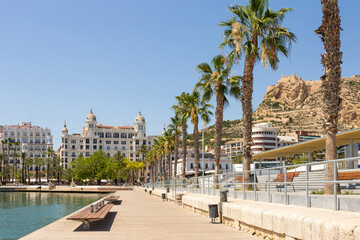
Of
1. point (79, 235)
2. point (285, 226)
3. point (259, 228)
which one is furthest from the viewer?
point (79, 235)

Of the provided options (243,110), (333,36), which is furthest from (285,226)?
(243,110)

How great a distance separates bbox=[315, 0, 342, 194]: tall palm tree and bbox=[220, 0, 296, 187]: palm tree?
6420mm

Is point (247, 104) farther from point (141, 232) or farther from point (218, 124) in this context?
point (141, 232)

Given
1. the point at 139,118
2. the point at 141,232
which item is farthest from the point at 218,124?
the point at 139,118

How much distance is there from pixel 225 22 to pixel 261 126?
17681cm

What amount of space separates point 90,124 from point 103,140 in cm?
885

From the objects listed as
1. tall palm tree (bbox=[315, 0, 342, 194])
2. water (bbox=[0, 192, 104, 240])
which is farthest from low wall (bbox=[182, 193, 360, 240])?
water (bbox=[0, 192, 104, 240])

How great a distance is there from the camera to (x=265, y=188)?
13.6 metres

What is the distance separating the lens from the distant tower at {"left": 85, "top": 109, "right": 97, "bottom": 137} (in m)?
185

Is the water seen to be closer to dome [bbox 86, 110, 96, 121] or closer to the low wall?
the low wall

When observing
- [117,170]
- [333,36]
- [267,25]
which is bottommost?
[117,170]

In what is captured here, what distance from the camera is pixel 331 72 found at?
15.3 m

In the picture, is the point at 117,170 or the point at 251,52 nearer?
the point at 251,52

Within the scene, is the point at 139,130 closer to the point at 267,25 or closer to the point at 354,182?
the point at 267,25
